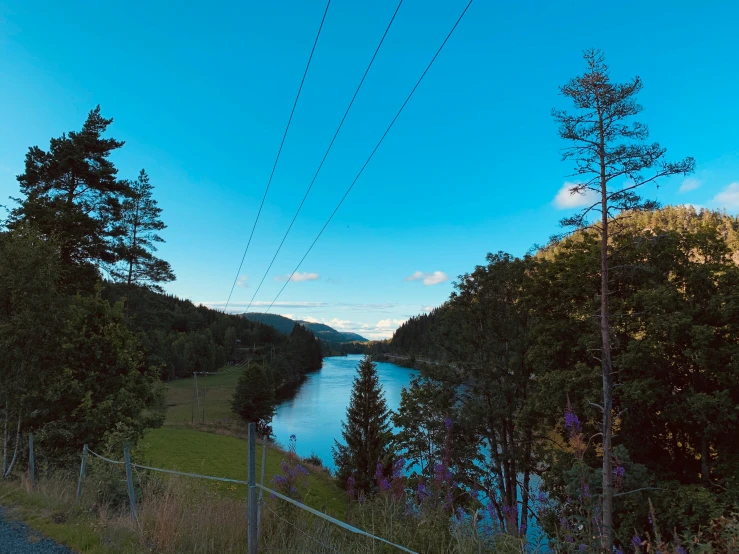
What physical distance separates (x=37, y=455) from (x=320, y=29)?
1097 cm

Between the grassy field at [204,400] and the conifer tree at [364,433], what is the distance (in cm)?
1565

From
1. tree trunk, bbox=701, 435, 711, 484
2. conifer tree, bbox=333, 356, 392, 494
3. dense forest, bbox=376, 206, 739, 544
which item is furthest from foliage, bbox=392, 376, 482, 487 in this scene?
tree trunk, bbox=701, 435, 711, 484

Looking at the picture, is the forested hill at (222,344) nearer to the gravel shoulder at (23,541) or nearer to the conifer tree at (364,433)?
the conifer tree at (364,433)

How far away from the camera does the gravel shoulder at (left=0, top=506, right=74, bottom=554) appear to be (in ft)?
15.7

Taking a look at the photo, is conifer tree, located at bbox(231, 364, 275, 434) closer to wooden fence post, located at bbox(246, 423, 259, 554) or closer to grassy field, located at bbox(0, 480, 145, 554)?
grassy field, located at bbox(0, 480, 145, 554)

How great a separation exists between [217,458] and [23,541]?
73.2ft

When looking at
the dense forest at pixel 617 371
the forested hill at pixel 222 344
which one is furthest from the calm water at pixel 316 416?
the forested hill at pixel 222 344

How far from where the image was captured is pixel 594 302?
46.8ft

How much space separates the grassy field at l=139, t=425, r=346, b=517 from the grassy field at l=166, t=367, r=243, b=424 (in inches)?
185

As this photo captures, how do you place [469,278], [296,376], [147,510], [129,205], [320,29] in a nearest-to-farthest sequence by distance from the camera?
[147,510] → [320,29] → [469,278] → [129,205] → [296,376]

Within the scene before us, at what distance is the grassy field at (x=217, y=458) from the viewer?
69.7ft

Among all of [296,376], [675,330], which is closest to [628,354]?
[675,330]

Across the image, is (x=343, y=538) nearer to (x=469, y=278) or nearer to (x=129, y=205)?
(x=469, y=278)

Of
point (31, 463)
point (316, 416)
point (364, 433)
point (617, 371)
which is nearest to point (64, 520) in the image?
point (31, 463)
